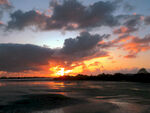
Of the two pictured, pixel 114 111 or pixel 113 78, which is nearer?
pixel 114 111

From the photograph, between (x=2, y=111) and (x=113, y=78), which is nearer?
(x=2, y=111)

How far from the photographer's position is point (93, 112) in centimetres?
1639

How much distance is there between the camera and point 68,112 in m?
16.6

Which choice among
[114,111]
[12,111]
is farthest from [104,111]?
[12,111]

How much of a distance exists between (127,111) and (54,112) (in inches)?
336

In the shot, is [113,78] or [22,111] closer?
[22,111]

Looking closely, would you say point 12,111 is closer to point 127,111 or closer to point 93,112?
point 93,112

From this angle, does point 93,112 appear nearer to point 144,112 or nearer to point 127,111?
point 127,111

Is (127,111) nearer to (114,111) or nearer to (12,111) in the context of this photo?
(114,111)

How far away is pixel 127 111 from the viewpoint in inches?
673

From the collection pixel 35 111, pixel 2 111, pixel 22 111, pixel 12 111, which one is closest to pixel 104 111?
pixel 35 111

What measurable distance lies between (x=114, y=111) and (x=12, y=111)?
11.9 meters

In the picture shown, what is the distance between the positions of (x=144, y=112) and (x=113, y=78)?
444 feet

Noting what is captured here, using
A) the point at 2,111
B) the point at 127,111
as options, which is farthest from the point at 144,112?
the point at 2,111
